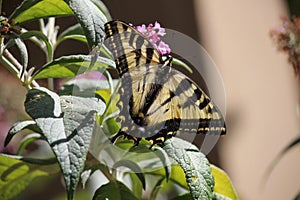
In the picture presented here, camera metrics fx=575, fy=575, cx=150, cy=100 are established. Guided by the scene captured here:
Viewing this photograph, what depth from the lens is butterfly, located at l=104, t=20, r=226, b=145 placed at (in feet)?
1.77

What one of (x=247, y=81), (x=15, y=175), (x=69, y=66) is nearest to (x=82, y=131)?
(x=69, y=66)

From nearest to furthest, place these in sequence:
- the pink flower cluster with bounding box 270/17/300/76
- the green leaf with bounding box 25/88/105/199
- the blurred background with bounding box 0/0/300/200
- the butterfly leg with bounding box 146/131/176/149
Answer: the green leaf with bounding box 25/88/105/199 → the butterfly leg with bounding box 146/131/176/149 → the pink flower cluster with bounding box 270/17/300/76 → the blurred background with bounding box 0/0/300/200

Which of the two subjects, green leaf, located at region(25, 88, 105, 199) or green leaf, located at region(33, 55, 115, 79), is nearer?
green leaf, located at region(25, 88, 105, 199)

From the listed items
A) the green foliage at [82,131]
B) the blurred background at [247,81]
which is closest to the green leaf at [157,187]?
the green foliage at [82,131]

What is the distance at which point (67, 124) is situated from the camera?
501mm

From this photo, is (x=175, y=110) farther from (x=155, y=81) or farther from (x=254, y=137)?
(x=254, y=137)

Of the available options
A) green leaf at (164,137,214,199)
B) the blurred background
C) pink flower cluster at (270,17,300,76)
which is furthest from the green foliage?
the blurred background

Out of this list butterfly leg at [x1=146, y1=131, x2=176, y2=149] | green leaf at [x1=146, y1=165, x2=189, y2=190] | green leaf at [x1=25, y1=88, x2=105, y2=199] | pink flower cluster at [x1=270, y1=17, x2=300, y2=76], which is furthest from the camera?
pink flower cluster at [x1=270, y1=17, x2=300, y2=76]

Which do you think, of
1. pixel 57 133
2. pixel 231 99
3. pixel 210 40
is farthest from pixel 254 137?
pixel 57 133

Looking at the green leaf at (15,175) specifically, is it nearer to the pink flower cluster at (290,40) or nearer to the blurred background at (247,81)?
the pink flower cluster at (290,40)

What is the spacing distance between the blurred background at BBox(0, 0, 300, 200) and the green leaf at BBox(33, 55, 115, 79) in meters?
0.93

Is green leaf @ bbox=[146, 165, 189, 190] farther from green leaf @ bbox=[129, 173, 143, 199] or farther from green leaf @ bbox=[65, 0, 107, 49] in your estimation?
green leaf @ bbox=[65, 0, 107, 49]

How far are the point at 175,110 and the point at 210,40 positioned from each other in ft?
4.21

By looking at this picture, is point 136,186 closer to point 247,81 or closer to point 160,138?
point 160,138
